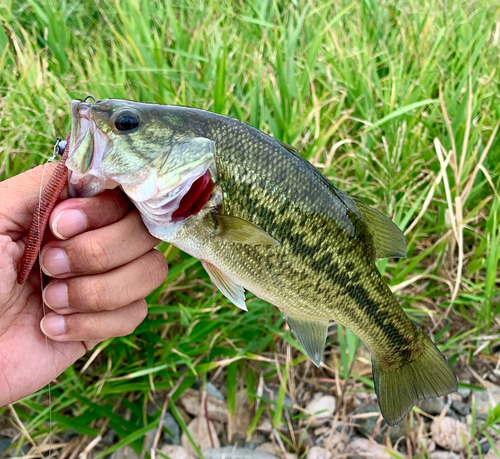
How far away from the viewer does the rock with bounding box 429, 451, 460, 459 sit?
82.0 inches

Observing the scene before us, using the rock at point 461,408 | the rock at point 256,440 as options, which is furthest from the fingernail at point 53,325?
the rock at point 461,408

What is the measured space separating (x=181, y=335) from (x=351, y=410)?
0.95m

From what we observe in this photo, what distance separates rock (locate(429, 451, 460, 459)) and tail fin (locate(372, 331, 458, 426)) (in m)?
0.73

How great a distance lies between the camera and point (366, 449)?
2102mm

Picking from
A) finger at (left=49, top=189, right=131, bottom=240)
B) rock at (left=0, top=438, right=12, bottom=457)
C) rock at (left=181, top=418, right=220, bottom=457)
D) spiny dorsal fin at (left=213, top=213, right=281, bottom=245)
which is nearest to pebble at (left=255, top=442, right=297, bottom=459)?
rock at (left=181, top=418, right=220, bottom=457)

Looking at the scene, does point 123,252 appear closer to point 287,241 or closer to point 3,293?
point 3,293

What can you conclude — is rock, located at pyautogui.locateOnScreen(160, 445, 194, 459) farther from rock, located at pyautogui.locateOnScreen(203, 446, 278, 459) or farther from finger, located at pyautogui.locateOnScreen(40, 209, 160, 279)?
Result: finger, located at pyautogui.locateOnScreen(40, 209, 160, 279)

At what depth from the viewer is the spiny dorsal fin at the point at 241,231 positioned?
4.23 ft

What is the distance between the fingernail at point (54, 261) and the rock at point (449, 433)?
188cm

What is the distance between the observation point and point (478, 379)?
7.45ft

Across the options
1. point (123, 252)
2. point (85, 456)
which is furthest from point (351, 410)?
point (123, 252)

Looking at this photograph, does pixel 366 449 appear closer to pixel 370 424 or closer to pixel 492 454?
pixel 370 424

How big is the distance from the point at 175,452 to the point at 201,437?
0.13 metres

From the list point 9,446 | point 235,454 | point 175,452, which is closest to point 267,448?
point 235,454
